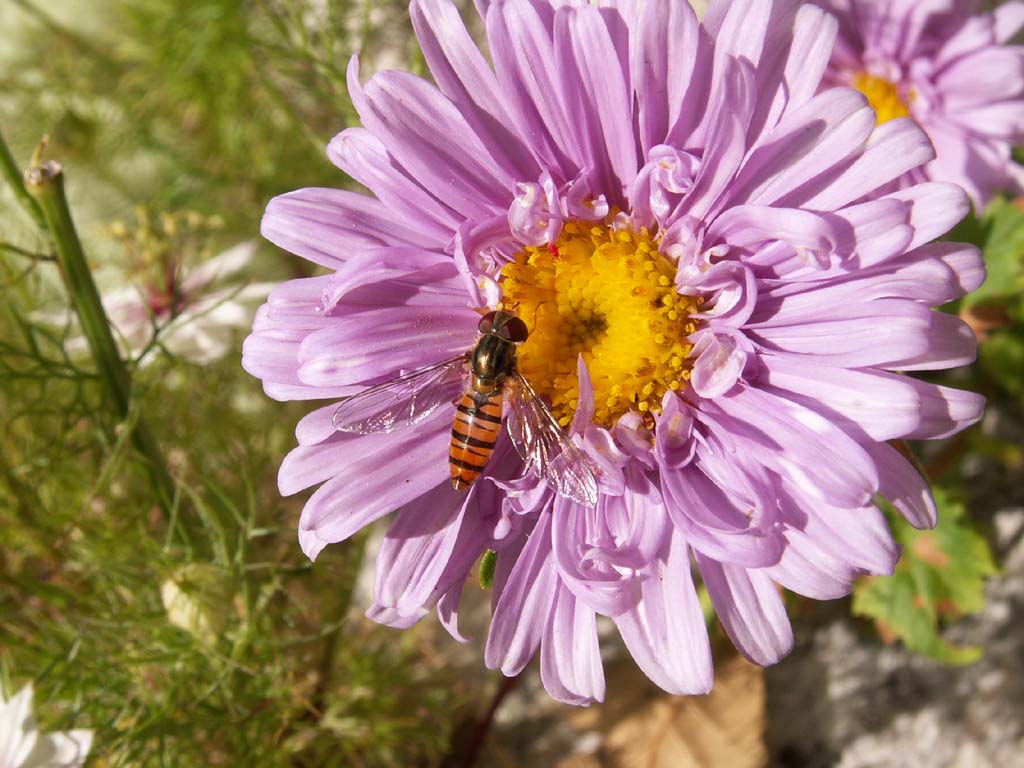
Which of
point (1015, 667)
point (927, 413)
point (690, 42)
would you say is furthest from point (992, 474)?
point (690, 42)

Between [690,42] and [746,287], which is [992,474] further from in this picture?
[690,42]

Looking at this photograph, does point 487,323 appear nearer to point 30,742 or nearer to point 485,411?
point 485,411

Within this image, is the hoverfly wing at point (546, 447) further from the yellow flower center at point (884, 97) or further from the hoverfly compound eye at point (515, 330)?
the yellow flower center at point (884, 97)

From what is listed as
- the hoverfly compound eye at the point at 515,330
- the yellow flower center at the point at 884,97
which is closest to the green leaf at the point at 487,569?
the hoverfly compound eye at the point at 515,330

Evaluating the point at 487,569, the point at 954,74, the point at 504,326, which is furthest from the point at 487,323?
the point at 954,74

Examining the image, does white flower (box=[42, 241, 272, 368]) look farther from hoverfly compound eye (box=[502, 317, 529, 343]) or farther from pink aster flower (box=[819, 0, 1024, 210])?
pink aster flower (box=[819, 0, 1024, 210])

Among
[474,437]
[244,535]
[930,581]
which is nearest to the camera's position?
[474,437]

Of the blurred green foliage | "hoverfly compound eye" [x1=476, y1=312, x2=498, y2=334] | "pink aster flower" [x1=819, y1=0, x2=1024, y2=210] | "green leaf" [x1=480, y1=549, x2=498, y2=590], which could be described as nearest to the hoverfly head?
"hoverfly compound eye" [x1=476, y1=312, x2=498, y2=334]

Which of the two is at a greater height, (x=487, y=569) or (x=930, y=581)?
(x=487, y=569)
